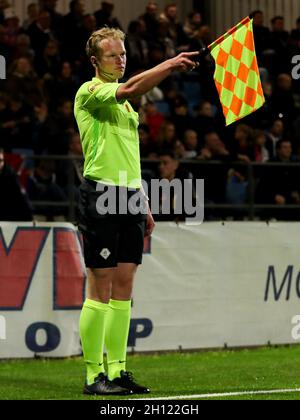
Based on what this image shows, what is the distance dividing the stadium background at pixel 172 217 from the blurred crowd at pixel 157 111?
0.07 ft

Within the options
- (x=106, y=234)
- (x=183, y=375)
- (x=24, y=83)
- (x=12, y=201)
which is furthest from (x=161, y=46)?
(x=106, y=234)

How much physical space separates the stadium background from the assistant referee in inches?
14.5

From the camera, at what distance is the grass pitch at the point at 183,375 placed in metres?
7.63

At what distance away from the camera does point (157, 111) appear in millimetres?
16312

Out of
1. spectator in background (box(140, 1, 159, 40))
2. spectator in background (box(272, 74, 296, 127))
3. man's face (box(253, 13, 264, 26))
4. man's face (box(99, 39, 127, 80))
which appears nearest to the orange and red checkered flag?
man's face (box(99, 39, 127, 80))

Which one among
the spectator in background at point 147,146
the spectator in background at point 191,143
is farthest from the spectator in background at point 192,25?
the spectator in background at point 147,146

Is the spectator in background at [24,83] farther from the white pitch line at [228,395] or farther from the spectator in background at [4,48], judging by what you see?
the white pitch line at [228,395]

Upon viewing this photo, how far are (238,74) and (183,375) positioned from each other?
273 cm

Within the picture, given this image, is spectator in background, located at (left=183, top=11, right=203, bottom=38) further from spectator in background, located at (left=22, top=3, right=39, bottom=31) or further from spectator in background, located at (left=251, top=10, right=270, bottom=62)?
spectator in background, located at (left=22, top=3, right=39, bottom=31)

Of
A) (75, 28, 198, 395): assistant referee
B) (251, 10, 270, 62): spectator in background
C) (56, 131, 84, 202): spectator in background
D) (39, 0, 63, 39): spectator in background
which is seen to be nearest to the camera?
(75, 28, 198, 395): assistant referee

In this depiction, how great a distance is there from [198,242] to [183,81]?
23.5ft

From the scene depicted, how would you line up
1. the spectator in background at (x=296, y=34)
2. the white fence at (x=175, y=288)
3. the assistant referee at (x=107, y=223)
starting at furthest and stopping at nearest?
the spectator in background at (x=296, y=34), the white fence at (x=175, y=288), the assistant referee at (x=107, y=223)

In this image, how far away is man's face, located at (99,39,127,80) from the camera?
739cm

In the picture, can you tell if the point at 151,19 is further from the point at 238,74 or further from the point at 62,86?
the point at 238,74
